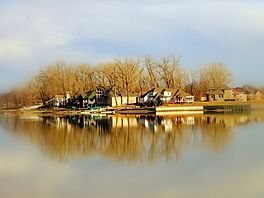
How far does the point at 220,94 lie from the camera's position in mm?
81188

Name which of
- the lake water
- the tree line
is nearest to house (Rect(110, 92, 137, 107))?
the tree line

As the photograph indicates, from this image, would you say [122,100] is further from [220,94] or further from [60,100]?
[220,94]

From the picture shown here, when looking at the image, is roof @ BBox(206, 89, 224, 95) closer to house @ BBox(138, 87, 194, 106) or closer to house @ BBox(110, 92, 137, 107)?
house @ BBox(138, 87, 194, 106)

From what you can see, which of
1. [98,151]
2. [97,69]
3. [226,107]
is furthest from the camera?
[97,69]

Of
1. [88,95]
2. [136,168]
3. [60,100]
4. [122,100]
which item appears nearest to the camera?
[136,168]

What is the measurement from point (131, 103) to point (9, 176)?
6244 centimetres

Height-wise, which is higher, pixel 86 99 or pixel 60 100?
pixel 86 99

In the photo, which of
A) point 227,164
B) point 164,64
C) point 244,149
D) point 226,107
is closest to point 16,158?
point 227,164

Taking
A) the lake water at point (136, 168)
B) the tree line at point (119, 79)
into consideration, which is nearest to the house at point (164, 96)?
the tree line at point (119, 79)

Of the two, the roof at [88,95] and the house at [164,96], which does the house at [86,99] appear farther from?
the house at [164,96]

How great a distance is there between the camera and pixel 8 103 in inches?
4665

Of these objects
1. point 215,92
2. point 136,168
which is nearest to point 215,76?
point 215,92

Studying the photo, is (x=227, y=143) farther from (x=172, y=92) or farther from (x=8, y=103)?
(x=8, y=103)

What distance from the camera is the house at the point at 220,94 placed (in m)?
80.9
